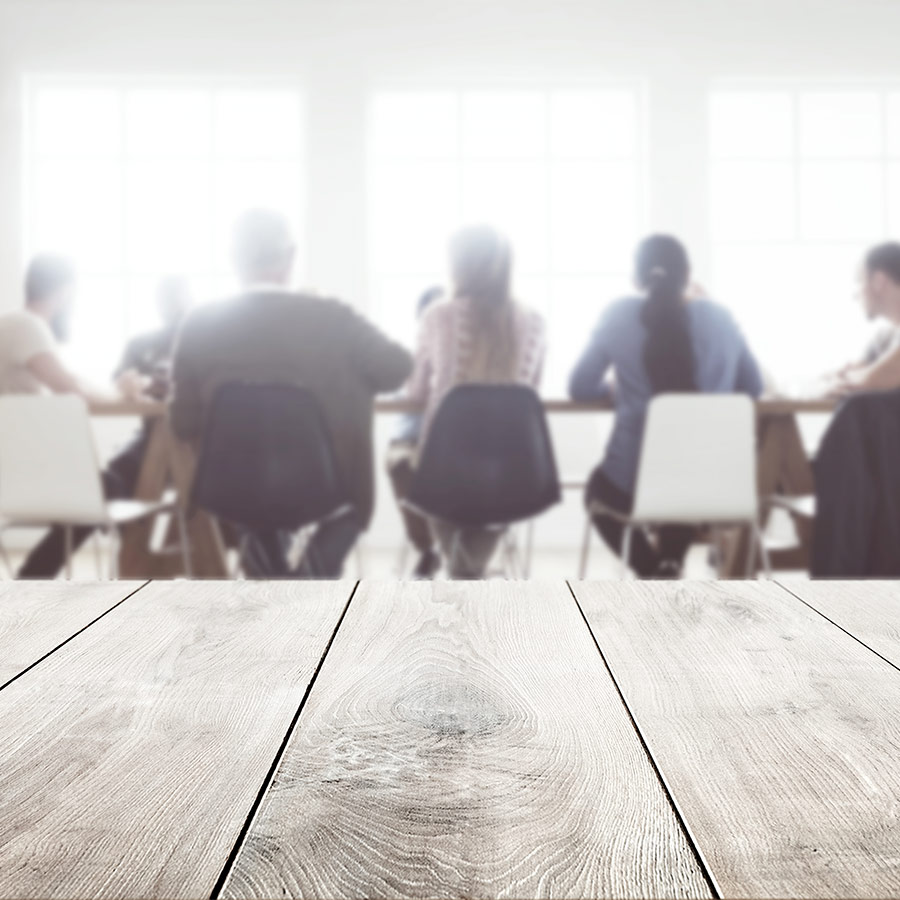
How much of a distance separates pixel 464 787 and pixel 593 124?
5661 millimetres

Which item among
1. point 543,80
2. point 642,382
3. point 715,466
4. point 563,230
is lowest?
point 715,466

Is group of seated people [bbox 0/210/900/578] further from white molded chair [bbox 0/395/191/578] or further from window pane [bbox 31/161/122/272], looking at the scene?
window pane [bbox 31/161/122/272]

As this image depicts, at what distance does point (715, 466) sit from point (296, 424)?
107cm

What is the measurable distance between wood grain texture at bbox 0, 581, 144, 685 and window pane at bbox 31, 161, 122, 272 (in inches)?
199

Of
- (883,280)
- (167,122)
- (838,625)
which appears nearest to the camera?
(838,625)

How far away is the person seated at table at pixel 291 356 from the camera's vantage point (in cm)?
248

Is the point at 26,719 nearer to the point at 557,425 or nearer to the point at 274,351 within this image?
the point at 274,351

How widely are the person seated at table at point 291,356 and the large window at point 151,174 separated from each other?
3.24 m

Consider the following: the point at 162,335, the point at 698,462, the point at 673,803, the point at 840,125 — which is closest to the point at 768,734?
the point at 673,803

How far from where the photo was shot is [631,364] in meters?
2.79

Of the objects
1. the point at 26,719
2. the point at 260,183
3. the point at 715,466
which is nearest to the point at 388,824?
the point at 26,719

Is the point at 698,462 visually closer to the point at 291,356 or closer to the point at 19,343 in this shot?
the point at 291,356

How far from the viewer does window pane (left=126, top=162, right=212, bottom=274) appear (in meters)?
5.68

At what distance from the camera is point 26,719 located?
59 centimetres
